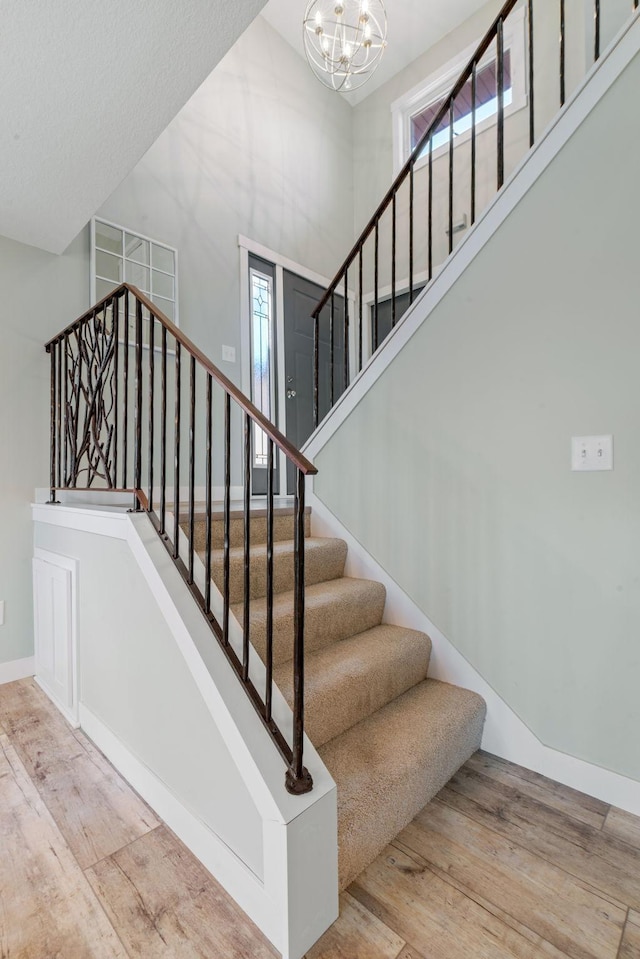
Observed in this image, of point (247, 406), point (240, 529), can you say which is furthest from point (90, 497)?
point (247, 406)

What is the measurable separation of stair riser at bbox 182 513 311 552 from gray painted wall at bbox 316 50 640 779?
2.04 feet

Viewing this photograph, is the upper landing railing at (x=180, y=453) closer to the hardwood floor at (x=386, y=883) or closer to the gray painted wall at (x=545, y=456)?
A: the hardwood floor at (x=386, y=883)

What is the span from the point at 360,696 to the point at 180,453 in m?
1.42

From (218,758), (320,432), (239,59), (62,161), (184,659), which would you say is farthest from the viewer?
(239,59)

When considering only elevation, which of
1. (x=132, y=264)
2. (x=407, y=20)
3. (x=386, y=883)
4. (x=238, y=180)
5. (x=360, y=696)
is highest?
(x=407, y=20)

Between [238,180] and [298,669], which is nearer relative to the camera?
[298,669]

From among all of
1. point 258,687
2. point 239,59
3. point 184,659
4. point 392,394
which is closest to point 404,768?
point 258,687

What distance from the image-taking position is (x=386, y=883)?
127 cm

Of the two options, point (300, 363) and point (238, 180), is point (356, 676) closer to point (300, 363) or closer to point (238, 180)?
point (300, 363)

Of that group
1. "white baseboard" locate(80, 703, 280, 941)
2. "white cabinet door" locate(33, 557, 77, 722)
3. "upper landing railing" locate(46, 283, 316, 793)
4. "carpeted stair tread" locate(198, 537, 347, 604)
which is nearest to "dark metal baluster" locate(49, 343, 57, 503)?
"upper landing railing" locate(46, 283, 316, 793)

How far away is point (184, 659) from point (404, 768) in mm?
779

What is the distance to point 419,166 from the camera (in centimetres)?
404

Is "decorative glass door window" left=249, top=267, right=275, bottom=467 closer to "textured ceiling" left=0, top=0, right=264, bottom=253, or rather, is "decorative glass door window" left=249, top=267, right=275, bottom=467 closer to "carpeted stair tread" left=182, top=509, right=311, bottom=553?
"carpeted stair tread" left=182, top=509, right=311, bottom=553

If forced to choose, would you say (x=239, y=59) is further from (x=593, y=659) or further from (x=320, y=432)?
(x=593, y=659)
